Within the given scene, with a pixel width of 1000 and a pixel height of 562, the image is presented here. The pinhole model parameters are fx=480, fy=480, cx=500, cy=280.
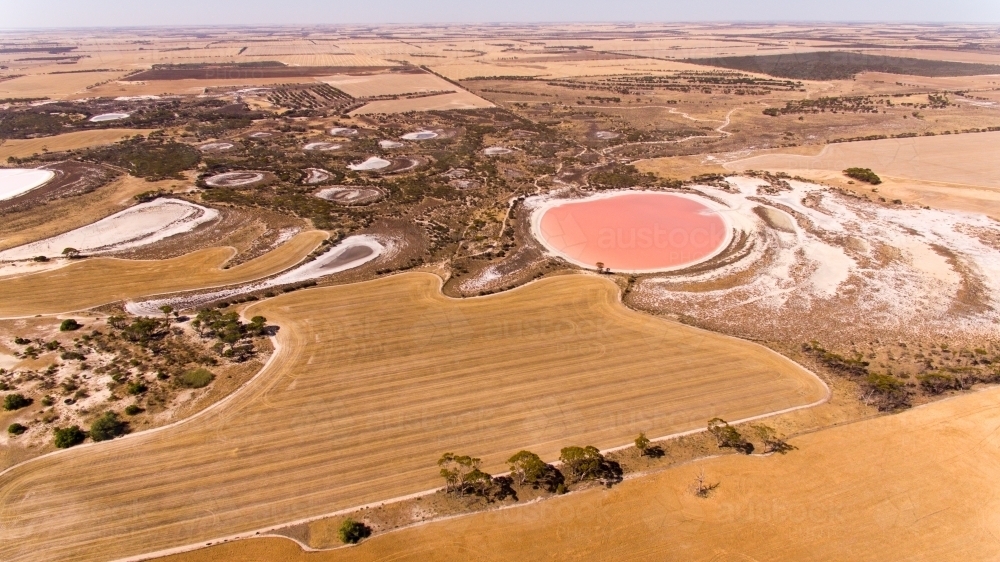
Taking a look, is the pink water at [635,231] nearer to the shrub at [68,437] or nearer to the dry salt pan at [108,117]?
the shrub at [68,437]

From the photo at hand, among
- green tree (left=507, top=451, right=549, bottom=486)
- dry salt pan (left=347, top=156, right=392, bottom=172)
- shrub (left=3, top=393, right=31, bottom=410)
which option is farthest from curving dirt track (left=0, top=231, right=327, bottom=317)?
green tree (left=507, top=451, right=549, bottom=486)

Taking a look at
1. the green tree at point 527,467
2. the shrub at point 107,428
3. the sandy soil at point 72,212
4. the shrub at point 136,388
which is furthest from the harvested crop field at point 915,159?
the sandy soil at point 72,212

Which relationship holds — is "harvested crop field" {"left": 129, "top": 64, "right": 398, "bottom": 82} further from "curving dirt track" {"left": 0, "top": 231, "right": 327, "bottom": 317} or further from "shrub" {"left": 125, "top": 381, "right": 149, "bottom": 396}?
"shrub" {"left": 125, "top": 381, "right": 149, "bottom": 396}

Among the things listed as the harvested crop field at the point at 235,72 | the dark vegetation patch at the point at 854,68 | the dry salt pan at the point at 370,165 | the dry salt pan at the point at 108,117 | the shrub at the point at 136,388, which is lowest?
the shrub at the point at 136,388

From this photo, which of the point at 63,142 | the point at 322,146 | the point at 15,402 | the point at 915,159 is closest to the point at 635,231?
the point at 15,402

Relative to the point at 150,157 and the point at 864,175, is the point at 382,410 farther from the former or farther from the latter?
the point at 864,175

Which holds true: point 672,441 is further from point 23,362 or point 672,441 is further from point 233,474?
point 23,362

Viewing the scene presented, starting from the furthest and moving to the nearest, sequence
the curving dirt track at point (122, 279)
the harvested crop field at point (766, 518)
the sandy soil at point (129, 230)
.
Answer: the sandy soil at point (129, 230) < the curving dirt track at point (122, 279) < the harvested crop field at point (766, 518)
